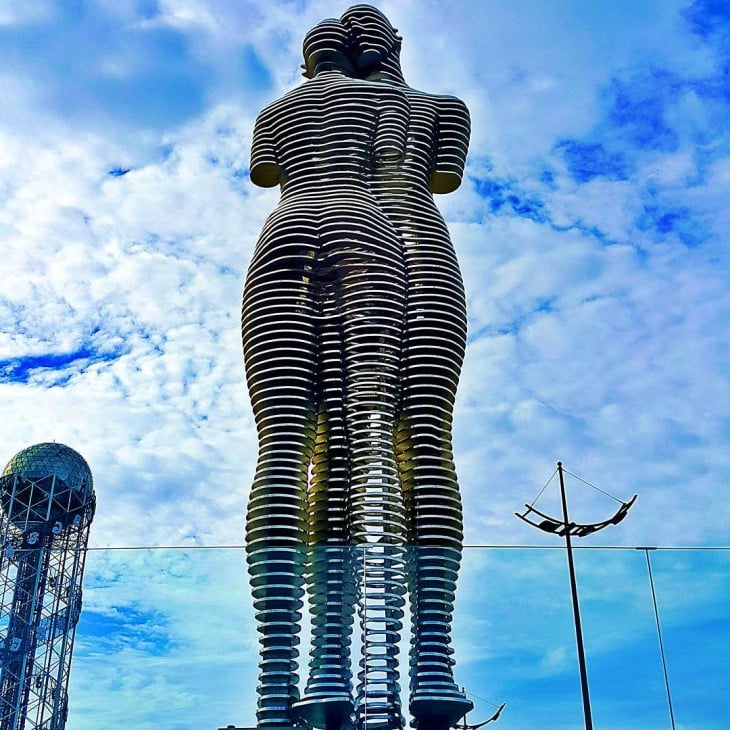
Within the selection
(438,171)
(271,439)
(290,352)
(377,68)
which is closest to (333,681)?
(271,439)

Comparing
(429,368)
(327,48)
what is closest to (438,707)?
(429,368)

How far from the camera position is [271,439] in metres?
24.8

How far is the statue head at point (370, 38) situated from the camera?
32.2m

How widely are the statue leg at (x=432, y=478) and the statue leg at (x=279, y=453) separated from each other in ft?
8.81

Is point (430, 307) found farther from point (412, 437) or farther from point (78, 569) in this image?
point (78, 569)

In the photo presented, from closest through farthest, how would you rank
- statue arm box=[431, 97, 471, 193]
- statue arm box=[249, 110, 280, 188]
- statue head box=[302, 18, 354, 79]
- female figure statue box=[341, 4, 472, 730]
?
female figure statue box=[341, 4, 472, 730] → statue arm box=[249, 110, 280, 188] → statue arm box=[431, 97, 471, 193] → statue head box=[302, 18, 354, 79]

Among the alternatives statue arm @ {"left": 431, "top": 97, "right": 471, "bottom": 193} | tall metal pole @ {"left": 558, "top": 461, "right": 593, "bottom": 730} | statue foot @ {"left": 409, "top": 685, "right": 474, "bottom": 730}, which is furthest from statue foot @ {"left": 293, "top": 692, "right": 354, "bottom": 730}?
statue arm @ {"left": 431, "top": 97, "right": 471, "bottom": 193}

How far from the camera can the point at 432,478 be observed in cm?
2491

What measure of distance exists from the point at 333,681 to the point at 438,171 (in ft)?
52.9

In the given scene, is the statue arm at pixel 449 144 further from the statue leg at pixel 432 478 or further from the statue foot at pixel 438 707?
the statue foot at pixel 438 707

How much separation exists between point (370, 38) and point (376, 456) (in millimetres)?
15554

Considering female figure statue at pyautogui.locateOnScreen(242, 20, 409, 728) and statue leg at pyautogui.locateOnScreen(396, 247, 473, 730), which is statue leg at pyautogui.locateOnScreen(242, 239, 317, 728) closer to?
female figure statue at pyautogui.locateOnScreen(242, 20, 409, 728)

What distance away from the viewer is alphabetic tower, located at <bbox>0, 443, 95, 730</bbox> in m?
46.9

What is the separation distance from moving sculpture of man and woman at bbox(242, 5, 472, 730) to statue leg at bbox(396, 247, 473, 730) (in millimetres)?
41
